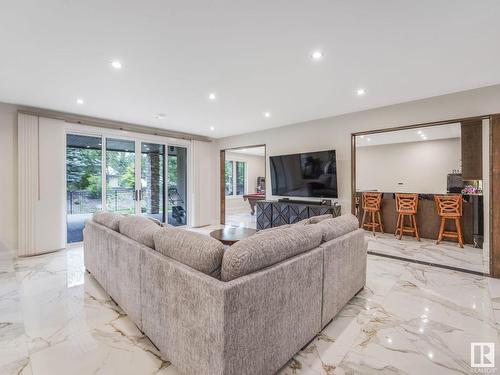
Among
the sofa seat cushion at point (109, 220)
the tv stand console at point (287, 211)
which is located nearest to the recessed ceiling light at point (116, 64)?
the sofa seat cushion at point (109, 220)

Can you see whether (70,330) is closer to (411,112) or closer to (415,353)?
(415,353)

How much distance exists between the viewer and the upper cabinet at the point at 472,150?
14.2ft

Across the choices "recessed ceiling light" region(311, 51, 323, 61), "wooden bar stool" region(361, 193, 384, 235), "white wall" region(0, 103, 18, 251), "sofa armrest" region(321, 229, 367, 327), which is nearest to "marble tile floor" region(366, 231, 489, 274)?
"wooden bar stool" region(361, 193, 384, 235)

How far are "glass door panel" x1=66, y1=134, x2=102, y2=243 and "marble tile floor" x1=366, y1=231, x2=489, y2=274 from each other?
17.5 ft

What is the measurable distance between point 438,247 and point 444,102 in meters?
2.61

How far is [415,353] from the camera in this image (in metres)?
1.81

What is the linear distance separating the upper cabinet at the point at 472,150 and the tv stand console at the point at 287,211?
2.28 m

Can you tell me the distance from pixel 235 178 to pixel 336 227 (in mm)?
7749

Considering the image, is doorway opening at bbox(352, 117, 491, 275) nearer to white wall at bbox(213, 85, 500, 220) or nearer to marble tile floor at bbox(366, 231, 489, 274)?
marble tile floor at bbox(366, 231, 489, 274)

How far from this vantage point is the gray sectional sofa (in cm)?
131

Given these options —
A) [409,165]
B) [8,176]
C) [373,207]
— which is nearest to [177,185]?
[8,176]

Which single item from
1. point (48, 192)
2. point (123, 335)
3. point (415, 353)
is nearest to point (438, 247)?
point (415, 353)
